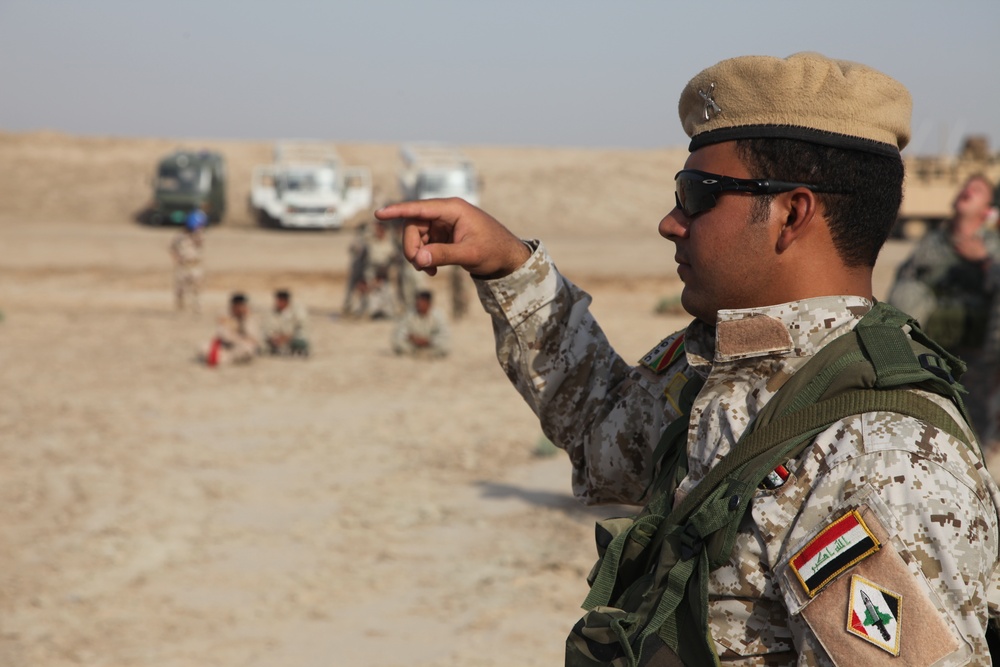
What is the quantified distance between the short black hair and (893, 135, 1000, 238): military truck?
24.0 m

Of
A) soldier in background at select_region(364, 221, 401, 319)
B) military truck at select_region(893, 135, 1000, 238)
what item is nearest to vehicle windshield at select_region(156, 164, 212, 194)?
soldier in background at select_region(364, 221, 401, 319)

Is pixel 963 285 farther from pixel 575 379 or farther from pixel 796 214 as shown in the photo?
pixel 796 214

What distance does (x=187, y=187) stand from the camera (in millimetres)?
27391

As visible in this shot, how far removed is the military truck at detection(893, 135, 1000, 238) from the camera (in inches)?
969

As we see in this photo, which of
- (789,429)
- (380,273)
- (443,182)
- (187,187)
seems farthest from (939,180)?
(789,429)

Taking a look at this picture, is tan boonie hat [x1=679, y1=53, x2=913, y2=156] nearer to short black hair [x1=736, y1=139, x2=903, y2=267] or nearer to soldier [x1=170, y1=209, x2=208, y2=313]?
short black hair [x1=736, y1=139, x2=903, y2=267]

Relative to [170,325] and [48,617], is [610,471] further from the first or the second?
[170,325]

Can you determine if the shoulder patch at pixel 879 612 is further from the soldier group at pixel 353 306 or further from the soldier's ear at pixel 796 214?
the soldier group at pixel 353 306

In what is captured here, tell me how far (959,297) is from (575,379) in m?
3.95

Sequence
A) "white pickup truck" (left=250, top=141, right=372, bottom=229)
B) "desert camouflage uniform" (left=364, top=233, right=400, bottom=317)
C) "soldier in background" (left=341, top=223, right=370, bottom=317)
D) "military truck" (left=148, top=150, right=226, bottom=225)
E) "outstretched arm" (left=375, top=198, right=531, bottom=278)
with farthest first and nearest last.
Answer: "military truck" (left=148, top=150, right=226, bottom=225)
"white pickup truck" (left=250, top=141, right=372, bottom=229)
"soldier in background" (left=341, top=223, right=370, bottom=317)
"desert camouflage uniform" (left=364, top=233, right=400, bottom=317)
"outstretched arm" (left=375, top=198, right=531, bottom=278)

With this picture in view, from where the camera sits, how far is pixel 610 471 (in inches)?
76.2

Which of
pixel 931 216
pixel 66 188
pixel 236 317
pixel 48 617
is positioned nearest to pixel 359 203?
→ pixel 66 188

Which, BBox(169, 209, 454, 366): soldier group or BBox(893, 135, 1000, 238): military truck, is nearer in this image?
BBox(169, 209, 454, 366): soldier group

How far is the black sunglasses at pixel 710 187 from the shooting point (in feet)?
5.03
